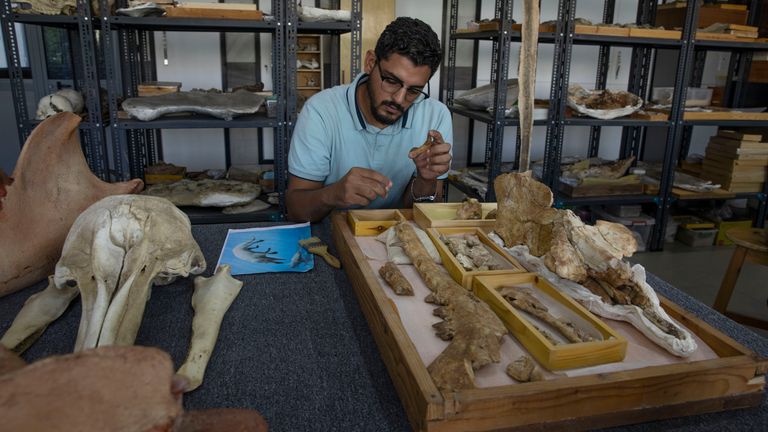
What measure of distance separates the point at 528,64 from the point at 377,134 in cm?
130

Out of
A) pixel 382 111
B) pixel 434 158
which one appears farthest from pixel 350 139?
pixel 434 158

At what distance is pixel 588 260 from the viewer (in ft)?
4.17

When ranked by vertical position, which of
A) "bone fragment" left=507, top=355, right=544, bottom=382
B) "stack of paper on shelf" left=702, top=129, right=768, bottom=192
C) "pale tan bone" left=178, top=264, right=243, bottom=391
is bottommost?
"stack of paper on shelf" left=702, top=129, right=768, bottom=192

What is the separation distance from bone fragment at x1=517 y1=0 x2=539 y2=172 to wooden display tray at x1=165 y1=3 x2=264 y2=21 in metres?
2.58

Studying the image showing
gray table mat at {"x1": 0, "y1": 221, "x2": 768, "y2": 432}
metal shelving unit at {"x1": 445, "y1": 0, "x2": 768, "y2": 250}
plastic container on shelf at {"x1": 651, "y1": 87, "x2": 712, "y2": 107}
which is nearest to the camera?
gray table mat at {"x1": 0, "y1": 221, "x2": 768, "y2": 432}

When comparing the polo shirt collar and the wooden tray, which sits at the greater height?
the polo shirt collar

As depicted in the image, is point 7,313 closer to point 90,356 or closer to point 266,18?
point 90,356

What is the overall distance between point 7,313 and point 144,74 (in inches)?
162

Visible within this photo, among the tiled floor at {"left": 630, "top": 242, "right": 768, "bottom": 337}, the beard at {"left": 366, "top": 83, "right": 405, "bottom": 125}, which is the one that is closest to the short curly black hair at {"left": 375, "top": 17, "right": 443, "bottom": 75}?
the beard at {"left": 366, "top": 83, "right": 405, "bottom": 125}

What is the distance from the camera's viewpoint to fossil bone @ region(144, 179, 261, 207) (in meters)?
3.90

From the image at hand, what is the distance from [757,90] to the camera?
5.36 m

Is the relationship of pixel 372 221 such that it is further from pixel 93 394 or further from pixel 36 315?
pixel 93 394

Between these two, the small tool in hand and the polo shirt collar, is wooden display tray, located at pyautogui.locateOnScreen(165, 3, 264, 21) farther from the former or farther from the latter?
the small tool in hand

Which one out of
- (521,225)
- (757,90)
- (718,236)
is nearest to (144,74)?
(521,225)
